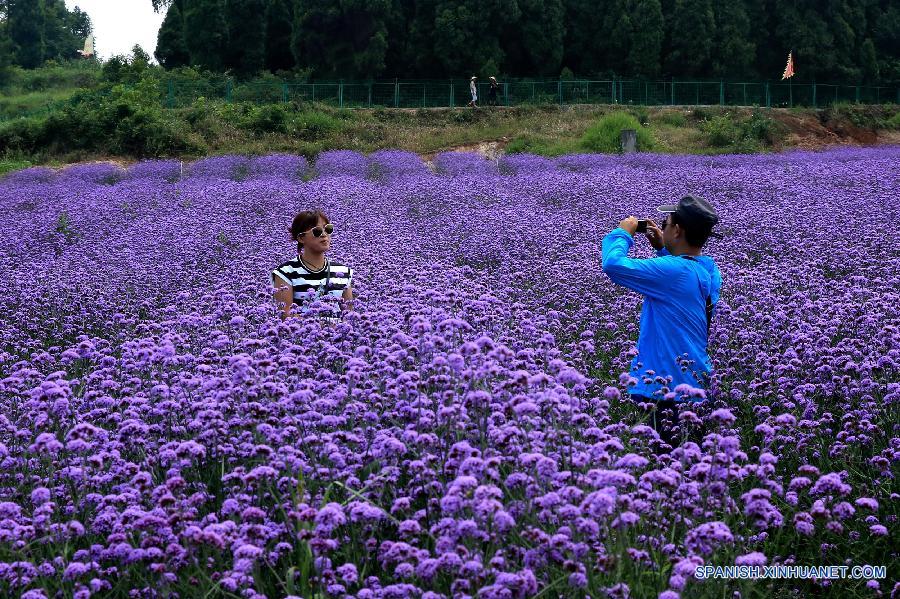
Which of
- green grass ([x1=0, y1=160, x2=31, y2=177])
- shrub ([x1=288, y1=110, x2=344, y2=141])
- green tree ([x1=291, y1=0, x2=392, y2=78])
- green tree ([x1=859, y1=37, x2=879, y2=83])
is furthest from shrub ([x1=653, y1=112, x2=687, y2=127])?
green grass ([x1=0, y1=160, x2=31, y2=177])

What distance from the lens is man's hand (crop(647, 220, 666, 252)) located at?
193 inches

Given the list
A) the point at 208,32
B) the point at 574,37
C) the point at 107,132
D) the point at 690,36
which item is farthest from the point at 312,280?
the point at 208,32

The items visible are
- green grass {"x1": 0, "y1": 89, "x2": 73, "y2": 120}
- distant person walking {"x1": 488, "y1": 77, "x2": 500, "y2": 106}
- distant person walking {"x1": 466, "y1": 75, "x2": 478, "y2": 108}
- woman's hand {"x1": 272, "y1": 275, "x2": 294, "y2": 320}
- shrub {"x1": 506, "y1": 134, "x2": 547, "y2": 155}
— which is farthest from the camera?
green grass {"x1": 0, "y1": 89, "x2": 73, "y2": 120}

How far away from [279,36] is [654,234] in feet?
135

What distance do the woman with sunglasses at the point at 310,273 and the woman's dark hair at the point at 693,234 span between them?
2.00 m

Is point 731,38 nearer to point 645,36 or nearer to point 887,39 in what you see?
A: point 645,36

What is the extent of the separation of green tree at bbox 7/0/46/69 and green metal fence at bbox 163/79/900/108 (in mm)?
47222

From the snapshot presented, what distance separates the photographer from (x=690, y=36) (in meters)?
38.7

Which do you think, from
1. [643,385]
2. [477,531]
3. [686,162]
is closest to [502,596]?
Result: [477,531]

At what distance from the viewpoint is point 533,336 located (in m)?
5.10

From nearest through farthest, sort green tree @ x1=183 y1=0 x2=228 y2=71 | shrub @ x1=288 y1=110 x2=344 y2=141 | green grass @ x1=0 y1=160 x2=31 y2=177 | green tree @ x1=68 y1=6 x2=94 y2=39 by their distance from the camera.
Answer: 1. green grass @ x1=0 y1=160 x2=31 y2=177
2. shrub @ x1=288 y1=110 x2=344 y2=141
3. green tree @ x1=183 y1=0 x2=228 y2=71
4. green tree @ x1=68 y1=6 x2=94 y2=39

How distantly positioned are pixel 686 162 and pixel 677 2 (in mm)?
20954

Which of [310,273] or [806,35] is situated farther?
[806,35]

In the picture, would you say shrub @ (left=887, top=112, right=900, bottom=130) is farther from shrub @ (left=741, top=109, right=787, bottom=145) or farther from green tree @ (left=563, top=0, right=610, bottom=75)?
green tree @ (left=563, top=0, right=610, bottom=75)
